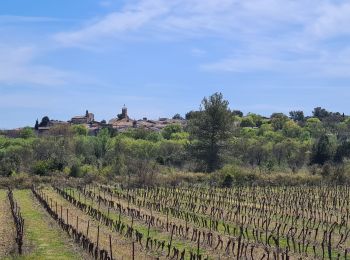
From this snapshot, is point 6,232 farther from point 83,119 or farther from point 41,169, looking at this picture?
point 83,119

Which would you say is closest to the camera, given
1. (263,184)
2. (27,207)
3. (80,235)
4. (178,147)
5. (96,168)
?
(80,235)

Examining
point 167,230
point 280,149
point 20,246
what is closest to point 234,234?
point 167,230

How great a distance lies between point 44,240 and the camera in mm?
20328

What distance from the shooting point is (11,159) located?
5881cm

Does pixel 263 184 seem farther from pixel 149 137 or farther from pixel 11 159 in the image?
pixel 149 137

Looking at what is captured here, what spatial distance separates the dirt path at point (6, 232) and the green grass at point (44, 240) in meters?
0.53

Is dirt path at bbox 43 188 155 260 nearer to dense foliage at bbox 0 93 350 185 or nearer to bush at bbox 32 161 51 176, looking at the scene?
dense foliage at bbox 0 93 350 185

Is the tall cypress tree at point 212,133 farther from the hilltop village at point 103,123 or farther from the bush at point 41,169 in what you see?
the hilltop village at point 103,123

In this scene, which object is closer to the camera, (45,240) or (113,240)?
(113,240)

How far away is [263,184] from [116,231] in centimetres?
2946

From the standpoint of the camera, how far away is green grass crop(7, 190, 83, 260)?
17.4 meters

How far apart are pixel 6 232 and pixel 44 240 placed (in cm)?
246

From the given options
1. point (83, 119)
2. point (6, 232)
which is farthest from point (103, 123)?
point (6, 232)

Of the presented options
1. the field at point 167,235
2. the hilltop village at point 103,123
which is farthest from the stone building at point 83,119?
the field at point 167,235
